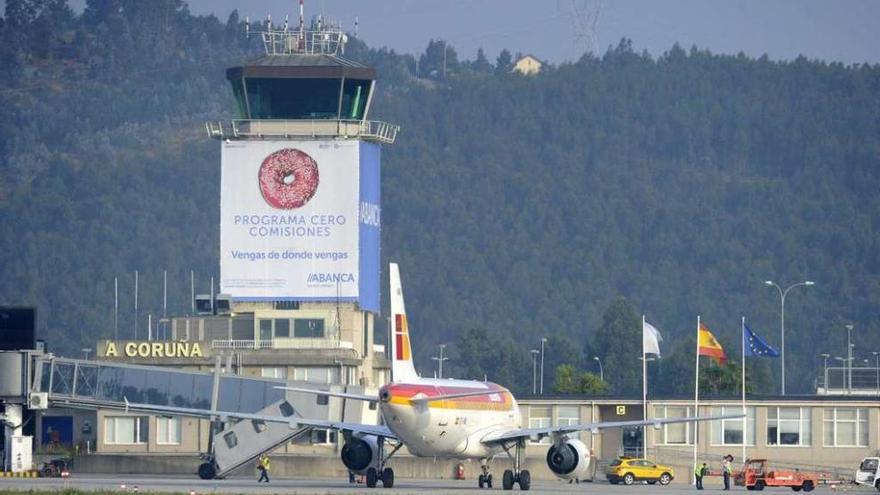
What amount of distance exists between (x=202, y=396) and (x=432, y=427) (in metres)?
37.8

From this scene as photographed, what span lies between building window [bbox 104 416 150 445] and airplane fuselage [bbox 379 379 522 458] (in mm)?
46222

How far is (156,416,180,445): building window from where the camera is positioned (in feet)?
461

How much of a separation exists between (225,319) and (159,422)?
481 inches

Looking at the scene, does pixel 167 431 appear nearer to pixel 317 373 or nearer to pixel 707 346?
pixel 317 373

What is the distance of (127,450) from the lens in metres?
141

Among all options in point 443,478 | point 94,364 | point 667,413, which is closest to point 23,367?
point 94,364

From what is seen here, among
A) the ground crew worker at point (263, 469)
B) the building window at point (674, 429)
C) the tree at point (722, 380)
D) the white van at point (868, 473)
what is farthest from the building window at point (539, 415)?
the white van at point (868, 473)

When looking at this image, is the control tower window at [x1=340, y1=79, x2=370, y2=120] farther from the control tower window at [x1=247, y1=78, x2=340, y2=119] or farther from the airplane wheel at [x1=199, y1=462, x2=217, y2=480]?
the airplane wheel at [x1=199, y1=462, x2=217, y2=480]

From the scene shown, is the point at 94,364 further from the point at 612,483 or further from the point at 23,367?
the point at 612,483

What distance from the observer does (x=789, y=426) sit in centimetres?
13550

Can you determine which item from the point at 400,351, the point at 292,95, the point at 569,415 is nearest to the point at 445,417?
the point at 400,351

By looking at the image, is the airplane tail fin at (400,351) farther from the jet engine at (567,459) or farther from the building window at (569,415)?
the building window at (569,415)

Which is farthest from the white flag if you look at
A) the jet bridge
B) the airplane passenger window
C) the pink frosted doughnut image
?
the pink frosted doughnut image

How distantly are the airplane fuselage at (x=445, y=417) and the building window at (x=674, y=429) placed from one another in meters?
38.2
